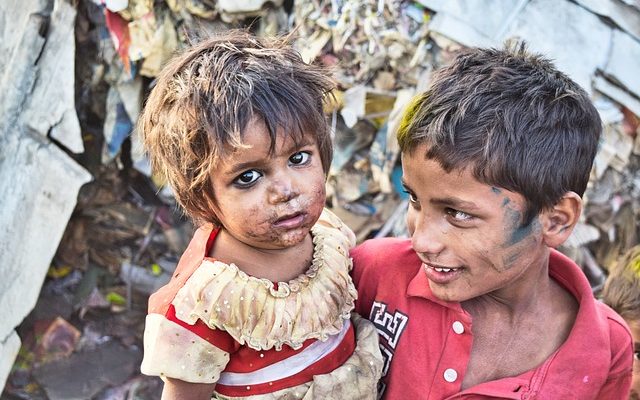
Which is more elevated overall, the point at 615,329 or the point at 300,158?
the point at 300,158

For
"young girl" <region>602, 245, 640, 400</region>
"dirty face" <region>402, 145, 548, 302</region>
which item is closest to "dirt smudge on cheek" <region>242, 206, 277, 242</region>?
"dirty face" <region>402, 145, 548, 302</region>

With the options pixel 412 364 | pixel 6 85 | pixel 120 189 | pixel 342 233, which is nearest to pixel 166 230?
pixel 120 189

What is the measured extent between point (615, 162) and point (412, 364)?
201 centimetres

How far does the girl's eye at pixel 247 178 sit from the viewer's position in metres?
1.54

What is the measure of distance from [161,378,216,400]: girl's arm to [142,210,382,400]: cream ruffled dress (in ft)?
0.09

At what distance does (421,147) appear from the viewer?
158 centimetres

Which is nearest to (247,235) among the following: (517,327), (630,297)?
(517,327)

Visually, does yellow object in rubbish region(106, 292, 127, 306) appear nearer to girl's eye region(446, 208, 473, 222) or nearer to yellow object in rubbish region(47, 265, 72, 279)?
yellow object in rubbish region(47, 265, 72, 279)

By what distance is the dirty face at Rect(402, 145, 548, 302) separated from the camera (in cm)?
155

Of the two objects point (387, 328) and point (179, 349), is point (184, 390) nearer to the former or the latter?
point (179, 349)

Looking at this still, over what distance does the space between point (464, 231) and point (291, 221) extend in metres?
0.37

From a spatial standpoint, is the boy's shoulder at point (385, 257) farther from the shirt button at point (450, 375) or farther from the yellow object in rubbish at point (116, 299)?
the yellow object in rubbish at point (116, 299)

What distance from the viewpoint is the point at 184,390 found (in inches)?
61.3

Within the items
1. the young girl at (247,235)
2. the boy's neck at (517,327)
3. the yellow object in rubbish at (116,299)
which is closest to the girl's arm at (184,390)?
the young girl at (247,235)
